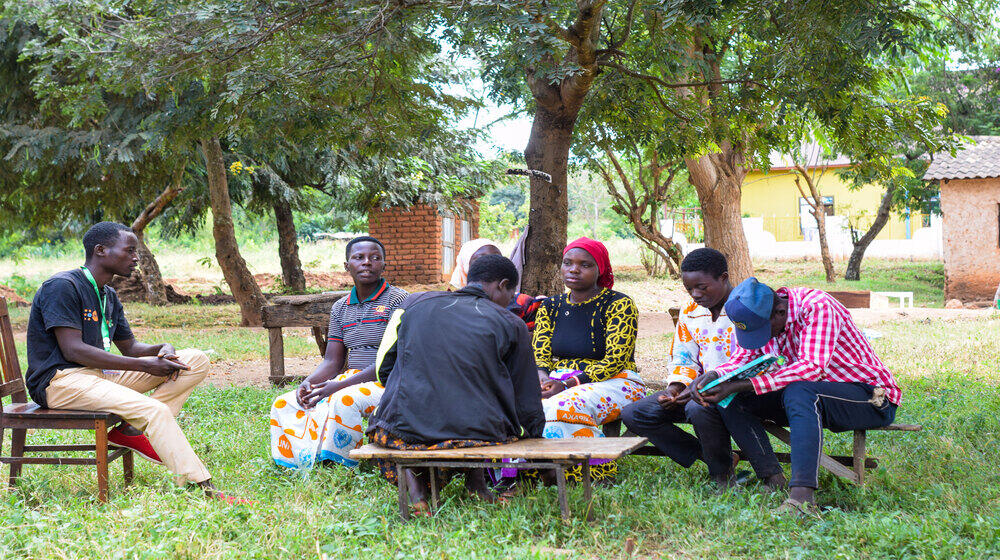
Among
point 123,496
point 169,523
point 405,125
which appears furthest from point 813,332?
point 405,125

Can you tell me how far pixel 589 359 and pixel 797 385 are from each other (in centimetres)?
137

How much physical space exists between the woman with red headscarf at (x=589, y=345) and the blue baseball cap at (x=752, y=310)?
0.84m

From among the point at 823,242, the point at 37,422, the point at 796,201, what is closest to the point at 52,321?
the point at 37,422

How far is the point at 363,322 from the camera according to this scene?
18.6 ft

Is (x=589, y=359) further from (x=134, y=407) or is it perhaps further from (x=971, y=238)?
(x=971, y=238)

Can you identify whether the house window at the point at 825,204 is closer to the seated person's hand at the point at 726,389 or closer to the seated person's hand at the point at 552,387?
the seated person's hand at the point at 552,387

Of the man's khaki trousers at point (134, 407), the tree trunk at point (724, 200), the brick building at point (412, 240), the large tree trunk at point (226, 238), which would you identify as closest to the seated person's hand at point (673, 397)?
the man's khaki trousers at point (134, 407)

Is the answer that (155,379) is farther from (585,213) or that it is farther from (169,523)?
(585,213)

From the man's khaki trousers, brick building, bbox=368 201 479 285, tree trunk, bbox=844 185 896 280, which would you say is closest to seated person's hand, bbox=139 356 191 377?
the man's khaki trousers

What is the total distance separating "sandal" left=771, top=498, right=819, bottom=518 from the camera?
4004 millimetres

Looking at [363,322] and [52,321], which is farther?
[363,322]

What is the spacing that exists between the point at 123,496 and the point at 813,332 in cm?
367

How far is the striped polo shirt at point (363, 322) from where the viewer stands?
5.63 metres

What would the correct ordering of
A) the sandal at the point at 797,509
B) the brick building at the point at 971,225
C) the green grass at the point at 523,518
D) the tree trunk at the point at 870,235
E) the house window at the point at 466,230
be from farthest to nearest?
the tree trunk at the point at 870,235 < the house window at the point at 466,230 < the brick building at the point at 971,225 < the sandal at the point at 797,509 < the green grass at the point at 523,518
